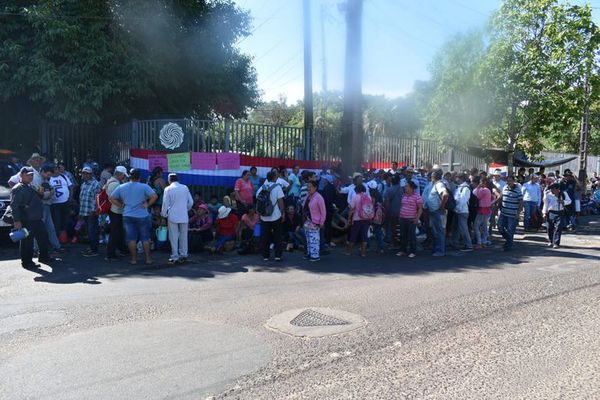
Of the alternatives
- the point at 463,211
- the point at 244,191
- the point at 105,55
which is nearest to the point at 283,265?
the point at 244,191

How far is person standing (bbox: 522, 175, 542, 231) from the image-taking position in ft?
52.3

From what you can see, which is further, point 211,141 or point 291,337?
point 211,141

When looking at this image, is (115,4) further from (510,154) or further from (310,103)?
(510,154)

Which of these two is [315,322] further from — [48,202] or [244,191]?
[48,202]

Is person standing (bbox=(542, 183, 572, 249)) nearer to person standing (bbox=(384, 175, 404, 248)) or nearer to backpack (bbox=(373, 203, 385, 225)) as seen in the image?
person standing (bbox=(384, 175, 404, 248))

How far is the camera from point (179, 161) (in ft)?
44.7

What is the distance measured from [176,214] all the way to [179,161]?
14.2ft

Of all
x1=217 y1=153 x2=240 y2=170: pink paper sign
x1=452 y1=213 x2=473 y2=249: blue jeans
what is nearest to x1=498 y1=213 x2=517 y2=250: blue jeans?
x1=452 y1=213 x2=473 y2=249: blue jeans

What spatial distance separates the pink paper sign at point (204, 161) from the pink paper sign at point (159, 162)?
32.2 inches

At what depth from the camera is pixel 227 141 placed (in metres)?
13.9

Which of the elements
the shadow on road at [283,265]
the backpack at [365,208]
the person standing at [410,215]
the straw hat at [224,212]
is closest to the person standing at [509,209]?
the shadow on road at [283,265]

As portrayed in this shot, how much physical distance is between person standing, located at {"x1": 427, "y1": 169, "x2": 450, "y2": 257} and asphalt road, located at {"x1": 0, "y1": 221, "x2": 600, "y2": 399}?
5.47 feet

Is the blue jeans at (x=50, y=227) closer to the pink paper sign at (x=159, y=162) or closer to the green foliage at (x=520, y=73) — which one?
the pink paper sign at (x=159, y=162)

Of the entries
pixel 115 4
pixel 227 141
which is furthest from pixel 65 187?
pixel 115 4
